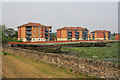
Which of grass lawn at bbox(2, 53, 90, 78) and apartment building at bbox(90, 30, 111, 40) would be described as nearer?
grass lawn at bbox(2, 53, 90, 78)

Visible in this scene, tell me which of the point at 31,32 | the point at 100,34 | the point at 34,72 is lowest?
the point at 34,72

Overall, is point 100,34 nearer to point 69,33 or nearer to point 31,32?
point 69,33

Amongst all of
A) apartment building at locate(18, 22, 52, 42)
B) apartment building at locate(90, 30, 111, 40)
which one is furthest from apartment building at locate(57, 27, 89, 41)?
apartment building at locate(90, 30, 111, 40)

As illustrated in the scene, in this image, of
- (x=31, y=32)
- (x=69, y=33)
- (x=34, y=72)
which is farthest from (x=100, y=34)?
(x=34, y=72)

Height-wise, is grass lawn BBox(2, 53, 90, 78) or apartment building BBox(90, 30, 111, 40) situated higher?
apartment building BBox(90, 30, 111, 40)

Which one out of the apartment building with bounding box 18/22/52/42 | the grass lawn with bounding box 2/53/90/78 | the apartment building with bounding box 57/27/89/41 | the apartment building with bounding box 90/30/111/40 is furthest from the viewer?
the apartment building with bounding box 90/30/111/40

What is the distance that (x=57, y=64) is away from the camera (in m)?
14.5

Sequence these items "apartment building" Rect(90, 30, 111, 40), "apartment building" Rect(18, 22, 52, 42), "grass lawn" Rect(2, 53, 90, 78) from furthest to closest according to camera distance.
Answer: "apartment building" Rect(90, 30, 111, 40) → "apartment building" Rect(18, 22, 52, 42) → "grass lawn" Rect(2, 53, 90, 78)

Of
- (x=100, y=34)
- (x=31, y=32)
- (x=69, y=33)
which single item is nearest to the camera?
(x=31, y=32)

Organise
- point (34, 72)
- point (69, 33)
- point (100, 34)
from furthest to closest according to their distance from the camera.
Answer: point (100, 34) < point (69, 33) < point (34, 72)

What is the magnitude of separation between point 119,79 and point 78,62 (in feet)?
15.3

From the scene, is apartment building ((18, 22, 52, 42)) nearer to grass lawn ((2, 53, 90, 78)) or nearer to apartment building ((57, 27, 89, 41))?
apartment building ((57, 27, 89, 41))

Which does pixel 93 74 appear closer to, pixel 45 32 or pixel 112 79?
pixel 112 79

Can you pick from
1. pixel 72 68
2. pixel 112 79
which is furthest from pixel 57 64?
pixel 112 79
